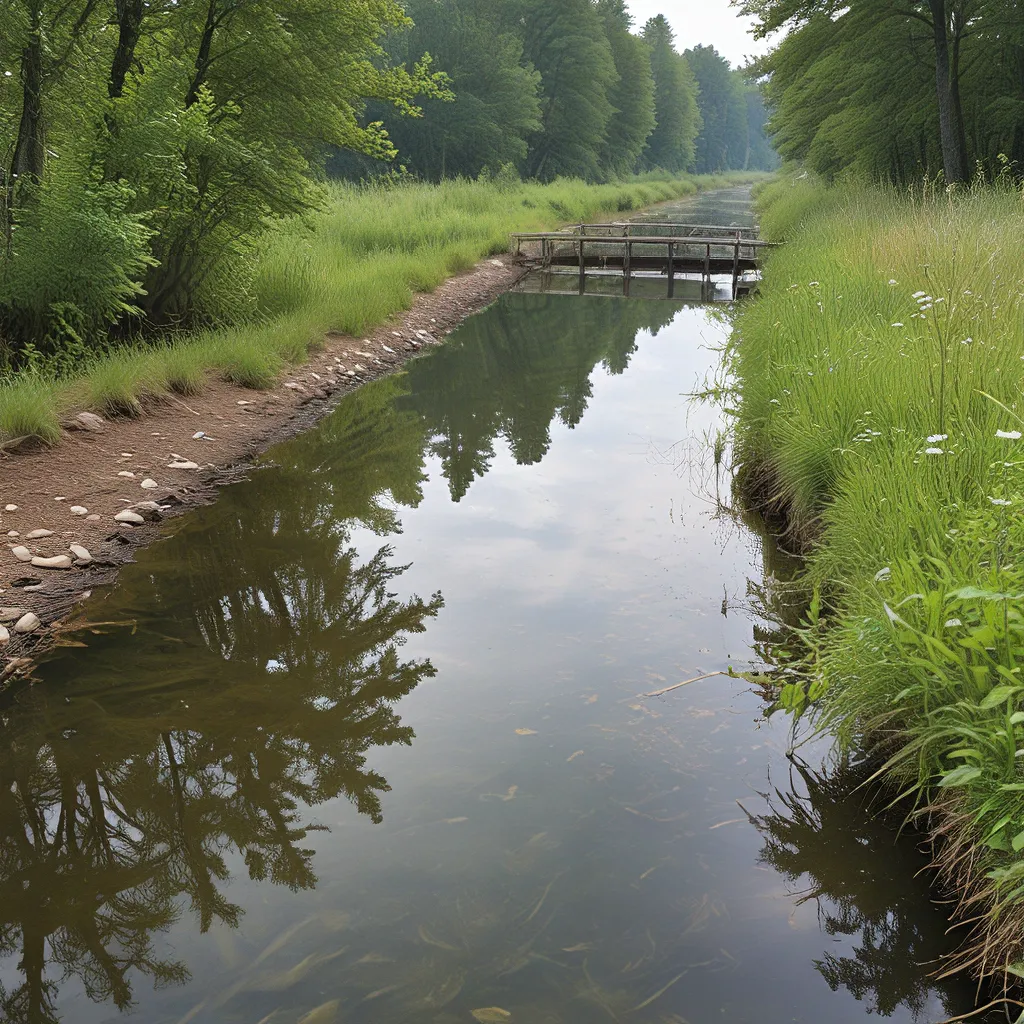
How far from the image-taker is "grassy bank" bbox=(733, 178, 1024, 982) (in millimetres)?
2682

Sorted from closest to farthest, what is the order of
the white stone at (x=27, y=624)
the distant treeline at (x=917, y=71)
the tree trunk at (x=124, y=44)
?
1. the white stone at (x=27, y=624)
2. the tree trunk at (x=124, y=44)
3. the distant treeline at (x=917, y=71)

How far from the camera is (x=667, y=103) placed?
73.5 metres

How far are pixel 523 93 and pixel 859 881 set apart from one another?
4281 cm

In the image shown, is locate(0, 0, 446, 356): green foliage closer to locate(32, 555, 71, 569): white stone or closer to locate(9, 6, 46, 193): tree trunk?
locate(9, 6, 46, 193): tree trunk

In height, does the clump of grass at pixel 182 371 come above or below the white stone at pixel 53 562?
above

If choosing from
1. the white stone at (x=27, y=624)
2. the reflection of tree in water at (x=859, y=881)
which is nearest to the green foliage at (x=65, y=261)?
the white stone at (x=27, y=624)

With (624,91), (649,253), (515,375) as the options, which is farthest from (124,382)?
(624,91)

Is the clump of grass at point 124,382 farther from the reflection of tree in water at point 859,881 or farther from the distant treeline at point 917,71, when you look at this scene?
the distant treeline at point 917,71

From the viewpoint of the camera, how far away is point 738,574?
5.75m

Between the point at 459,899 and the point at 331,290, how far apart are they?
35.4 ft

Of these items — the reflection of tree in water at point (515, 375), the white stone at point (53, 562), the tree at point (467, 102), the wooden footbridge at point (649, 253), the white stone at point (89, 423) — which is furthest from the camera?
the tree at point (467, 102)

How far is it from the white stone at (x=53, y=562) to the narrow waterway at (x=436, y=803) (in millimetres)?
386

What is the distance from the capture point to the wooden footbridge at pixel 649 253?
20.9 m

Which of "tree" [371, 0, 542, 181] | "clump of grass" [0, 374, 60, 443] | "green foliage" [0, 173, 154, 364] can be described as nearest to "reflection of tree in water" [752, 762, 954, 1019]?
"clump of grass" [0, 374, 60, 443]
